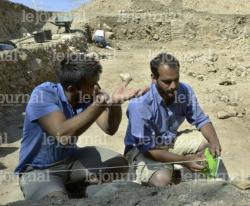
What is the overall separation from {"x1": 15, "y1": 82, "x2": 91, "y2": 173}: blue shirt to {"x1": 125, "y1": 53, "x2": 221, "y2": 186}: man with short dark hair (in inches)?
26.1

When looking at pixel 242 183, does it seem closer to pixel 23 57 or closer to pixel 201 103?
pixel 201 103

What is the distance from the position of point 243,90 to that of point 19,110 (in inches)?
188

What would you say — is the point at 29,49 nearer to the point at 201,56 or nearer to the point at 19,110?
the point at 19,110

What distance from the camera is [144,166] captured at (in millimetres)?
4148

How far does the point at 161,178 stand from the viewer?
4.03 m

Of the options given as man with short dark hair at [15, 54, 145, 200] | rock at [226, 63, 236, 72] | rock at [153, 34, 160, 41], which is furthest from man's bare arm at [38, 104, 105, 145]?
rock at [153, 34, 160, 41]

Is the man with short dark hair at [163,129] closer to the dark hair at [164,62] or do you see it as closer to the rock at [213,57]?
the dark hair at [164,62]

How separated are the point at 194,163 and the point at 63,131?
1251 millimetres

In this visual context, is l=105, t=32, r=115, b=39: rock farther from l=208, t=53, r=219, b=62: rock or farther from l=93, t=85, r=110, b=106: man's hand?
l=93, t=85, r=110, b=106: man's hand

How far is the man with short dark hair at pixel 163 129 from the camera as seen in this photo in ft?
13.4

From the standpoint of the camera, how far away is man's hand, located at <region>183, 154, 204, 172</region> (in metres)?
3.95

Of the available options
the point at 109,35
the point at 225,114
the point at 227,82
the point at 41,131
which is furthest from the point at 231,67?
the point at 41,131

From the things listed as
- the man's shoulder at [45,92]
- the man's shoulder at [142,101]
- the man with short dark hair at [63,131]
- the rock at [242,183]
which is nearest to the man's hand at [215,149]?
the man's shoulder at [142,101]

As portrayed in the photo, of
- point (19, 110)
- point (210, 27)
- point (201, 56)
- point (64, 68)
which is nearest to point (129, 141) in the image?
point (64, 68)
